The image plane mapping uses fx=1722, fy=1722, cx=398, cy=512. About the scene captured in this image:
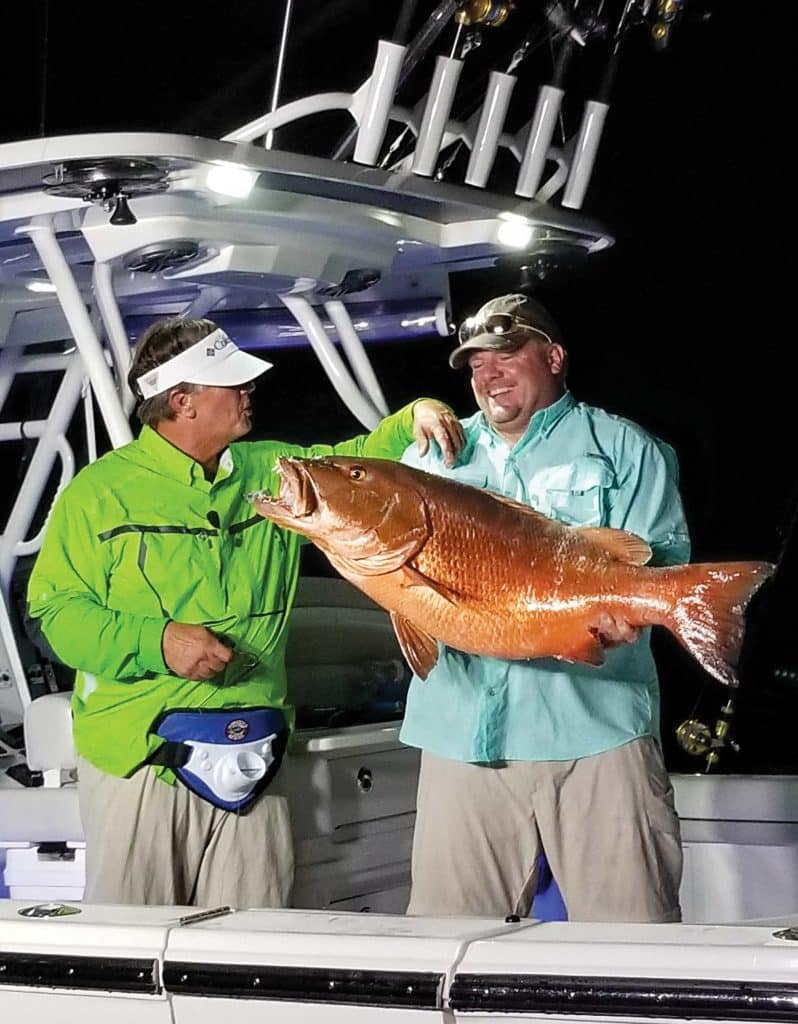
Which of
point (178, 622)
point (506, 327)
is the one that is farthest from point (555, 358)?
point (178, 622)

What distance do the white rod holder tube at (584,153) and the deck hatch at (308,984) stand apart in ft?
5.07

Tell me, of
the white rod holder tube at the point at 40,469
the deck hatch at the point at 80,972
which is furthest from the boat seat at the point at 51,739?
the deck hatch at the point at 80,972

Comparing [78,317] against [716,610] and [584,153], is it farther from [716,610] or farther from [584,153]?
[716,610]

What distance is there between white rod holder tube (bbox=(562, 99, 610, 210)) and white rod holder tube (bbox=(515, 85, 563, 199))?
0.07 metres

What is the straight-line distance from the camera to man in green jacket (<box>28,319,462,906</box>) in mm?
2736

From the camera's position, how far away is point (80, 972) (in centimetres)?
226

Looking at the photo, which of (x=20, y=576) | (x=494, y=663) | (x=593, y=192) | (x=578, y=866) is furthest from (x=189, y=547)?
(x=593, y=192)

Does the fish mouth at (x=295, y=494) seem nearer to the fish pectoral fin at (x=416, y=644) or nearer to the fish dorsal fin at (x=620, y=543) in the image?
the fish pectoral fin at (x=416, y=644)

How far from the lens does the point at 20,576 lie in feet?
12.9

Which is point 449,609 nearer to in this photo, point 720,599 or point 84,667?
point 720,599

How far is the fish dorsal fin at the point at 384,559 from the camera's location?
2.30 metres

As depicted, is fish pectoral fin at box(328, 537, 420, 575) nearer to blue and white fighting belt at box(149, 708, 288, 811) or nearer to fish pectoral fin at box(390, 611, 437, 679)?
fish pectoral fin at box(390, 611, 437, 679)

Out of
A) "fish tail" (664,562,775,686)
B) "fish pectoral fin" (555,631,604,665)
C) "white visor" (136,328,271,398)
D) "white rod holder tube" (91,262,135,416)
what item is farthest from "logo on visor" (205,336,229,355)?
"fish tail" (664,562,775,686)

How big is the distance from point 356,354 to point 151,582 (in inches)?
30.6
